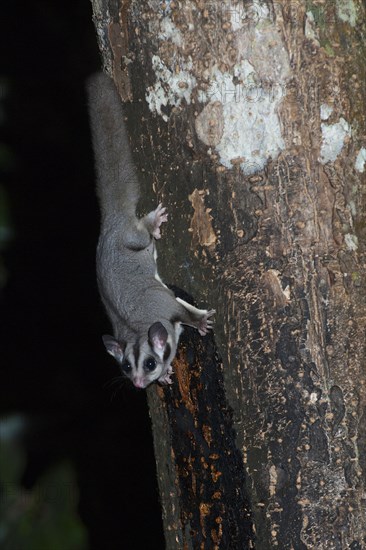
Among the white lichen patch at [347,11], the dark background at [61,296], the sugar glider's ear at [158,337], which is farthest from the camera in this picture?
the dark background at [61,296]


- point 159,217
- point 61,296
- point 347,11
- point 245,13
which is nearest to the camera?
point 245,13

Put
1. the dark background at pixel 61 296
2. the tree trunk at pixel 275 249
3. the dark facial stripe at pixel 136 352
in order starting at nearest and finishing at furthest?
1. the tree trunk at pixel 275 249
2. the dark facial stripe at pixel 136 352
3. the dark background at pixel 61 296

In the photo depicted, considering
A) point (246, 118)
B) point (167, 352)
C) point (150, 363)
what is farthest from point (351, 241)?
point (150, 363)

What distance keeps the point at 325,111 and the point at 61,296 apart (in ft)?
13.1

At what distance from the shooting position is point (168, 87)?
2.49 meters

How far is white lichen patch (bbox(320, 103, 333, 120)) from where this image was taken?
7.73 feet

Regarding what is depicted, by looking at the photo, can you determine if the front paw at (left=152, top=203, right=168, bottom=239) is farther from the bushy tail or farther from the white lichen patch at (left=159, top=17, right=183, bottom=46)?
the white lichen patch at (left=159, top=17, right=183, bottom=46)

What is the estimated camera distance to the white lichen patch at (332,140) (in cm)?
236

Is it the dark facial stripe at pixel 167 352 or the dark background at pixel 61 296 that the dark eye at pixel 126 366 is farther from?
the dark background at pixel 61 296

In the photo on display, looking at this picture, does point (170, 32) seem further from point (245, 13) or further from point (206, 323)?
point (206, 323)

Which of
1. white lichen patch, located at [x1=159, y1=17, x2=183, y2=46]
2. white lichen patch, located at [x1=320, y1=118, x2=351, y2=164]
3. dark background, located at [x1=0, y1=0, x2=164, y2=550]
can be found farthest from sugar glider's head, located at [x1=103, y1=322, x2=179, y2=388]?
dark background, located at [x1=0, y1=0, x2=164, y2=550]

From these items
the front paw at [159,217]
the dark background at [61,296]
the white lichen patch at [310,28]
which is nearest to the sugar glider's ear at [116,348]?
the front paw at [159,217]

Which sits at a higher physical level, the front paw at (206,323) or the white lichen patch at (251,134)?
the white lichen patch at (251,134)

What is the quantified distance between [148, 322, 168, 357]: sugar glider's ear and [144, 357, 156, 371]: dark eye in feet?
0.14
